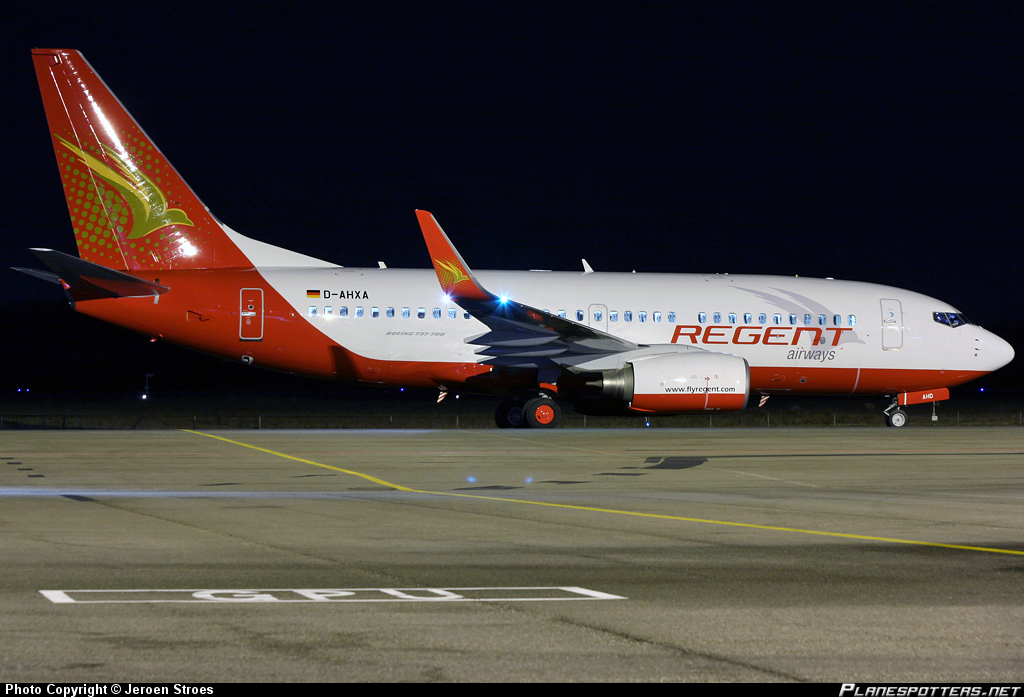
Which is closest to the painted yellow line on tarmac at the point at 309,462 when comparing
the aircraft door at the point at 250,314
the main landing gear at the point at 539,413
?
the aircraft door at the point at 250,314

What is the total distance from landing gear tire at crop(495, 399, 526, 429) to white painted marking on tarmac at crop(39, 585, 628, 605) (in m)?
21.6

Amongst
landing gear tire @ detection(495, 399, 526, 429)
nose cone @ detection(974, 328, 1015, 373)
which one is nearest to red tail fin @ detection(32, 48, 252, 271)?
landing gear tire @ detection(495, 399, 526, 429)

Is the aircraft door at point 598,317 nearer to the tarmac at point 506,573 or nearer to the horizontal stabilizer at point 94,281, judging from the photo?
the horizontal stabilizer at point 94,281

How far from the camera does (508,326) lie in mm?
27594

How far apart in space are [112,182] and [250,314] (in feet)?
15.5

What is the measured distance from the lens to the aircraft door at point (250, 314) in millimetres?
27391

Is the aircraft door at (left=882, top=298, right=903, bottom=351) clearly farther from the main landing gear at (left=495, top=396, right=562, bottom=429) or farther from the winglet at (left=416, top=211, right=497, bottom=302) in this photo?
the winglet at (left=416, top=211, right=497, bottom=302)

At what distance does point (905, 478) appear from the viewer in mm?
15922

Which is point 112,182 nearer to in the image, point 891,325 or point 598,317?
point 598,317

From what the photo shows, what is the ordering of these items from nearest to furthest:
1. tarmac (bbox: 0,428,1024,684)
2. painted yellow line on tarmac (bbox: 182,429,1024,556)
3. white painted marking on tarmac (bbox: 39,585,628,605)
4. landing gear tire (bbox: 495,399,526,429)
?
tarmac (bbox: 0,428,1024,684), white painted marking on tarmac (bbox: 39,585,628,605), painted yellow line on tarmac (bbox: 182,429,1024,556), landing gear tire (bbox: 495,399,526,429)

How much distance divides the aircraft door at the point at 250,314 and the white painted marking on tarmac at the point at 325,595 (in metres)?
20.8

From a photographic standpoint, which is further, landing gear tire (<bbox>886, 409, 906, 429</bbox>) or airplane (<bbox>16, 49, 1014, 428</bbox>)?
landing gear tire (<bbox>886, 409, 906, 429</bbox>)

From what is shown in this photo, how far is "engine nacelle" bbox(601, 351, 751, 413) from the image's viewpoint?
82.5ft

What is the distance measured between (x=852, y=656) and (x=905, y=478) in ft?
36.7
